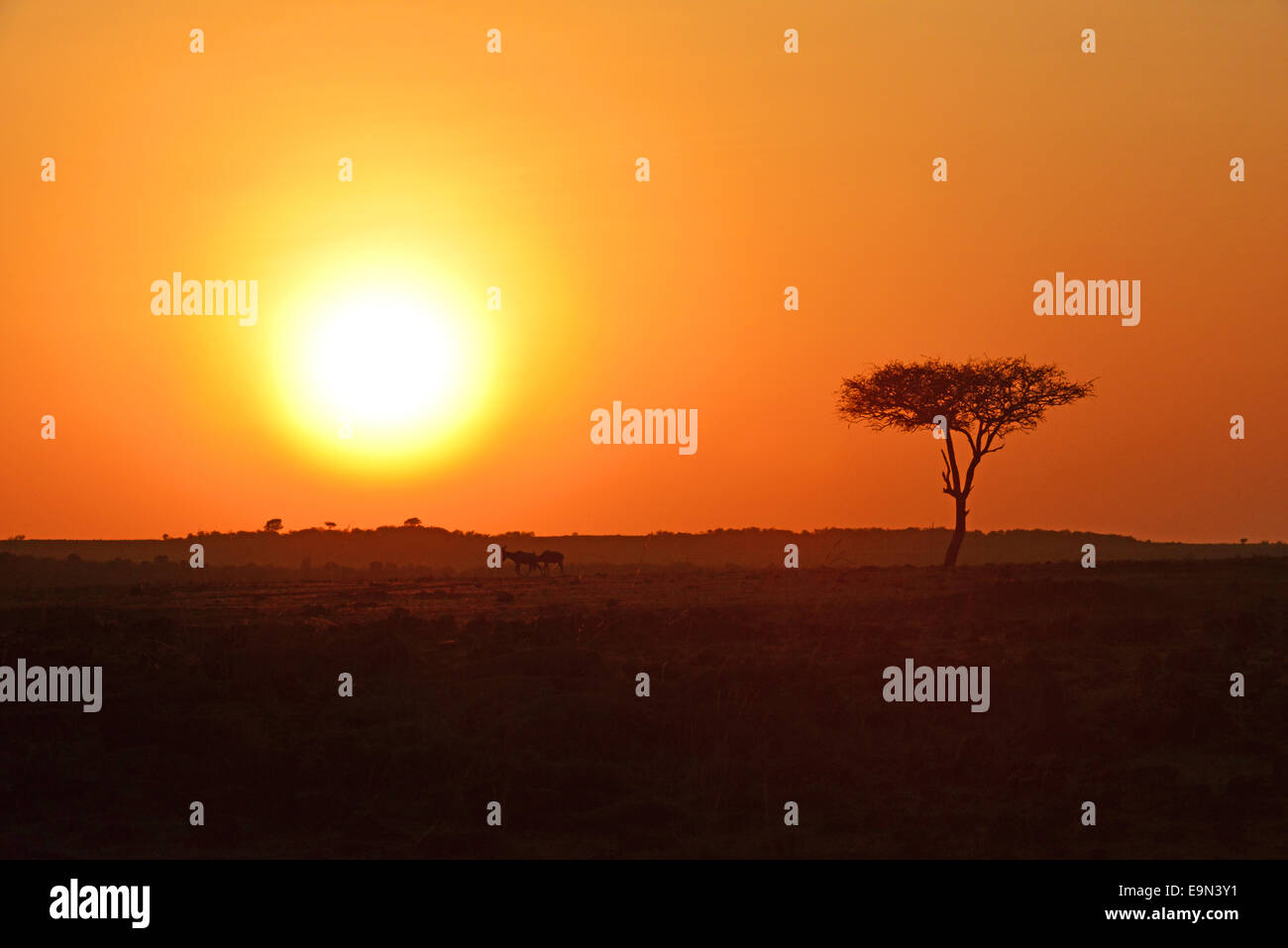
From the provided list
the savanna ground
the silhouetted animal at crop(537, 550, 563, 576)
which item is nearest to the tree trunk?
the silhouetted animal at crop(537, 550, 563, 576)

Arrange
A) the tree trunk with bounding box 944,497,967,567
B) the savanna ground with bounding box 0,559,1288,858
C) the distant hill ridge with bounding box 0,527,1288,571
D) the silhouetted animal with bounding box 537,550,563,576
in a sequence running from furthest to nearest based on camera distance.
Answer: the distant hill ridge with bounding box 0,527,1288,571
the silhouetted animal with bounding box 537,550,563,576
the tree trunk with bounding box 944,497,967,567
the savanna ground with bounding box 0,559,1288,858

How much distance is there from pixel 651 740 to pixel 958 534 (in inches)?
1365

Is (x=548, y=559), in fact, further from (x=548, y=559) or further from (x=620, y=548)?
(x=620, y=548)

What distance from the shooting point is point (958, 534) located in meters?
50.8

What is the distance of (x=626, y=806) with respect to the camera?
16.2 m

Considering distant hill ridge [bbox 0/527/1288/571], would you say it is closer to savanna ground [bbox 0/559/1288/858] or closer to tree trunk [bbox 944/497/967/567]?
tree trunk [bbox 944/497/967/567]

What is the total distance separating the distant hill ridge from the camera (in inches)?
3233

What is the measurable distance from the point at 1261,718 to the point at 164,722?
1606 centimetres

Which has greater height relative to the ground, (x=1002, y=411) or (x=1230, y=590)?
(x=1002, y=411)

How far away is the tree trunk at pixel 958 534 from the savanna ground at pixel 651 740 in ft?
72.5

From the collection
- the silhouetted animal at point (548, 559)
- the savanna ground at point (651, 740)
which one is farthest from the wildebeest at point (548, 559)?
the savanna ground at point (651, 740)

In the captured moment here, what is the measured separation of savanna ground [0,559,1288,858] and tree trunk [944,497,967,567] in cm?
2211

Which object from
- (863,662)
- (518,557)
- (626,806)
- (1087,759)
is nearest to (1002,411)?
(518,557)

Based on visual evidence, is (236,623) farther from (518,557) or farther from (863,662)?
(518,557)
